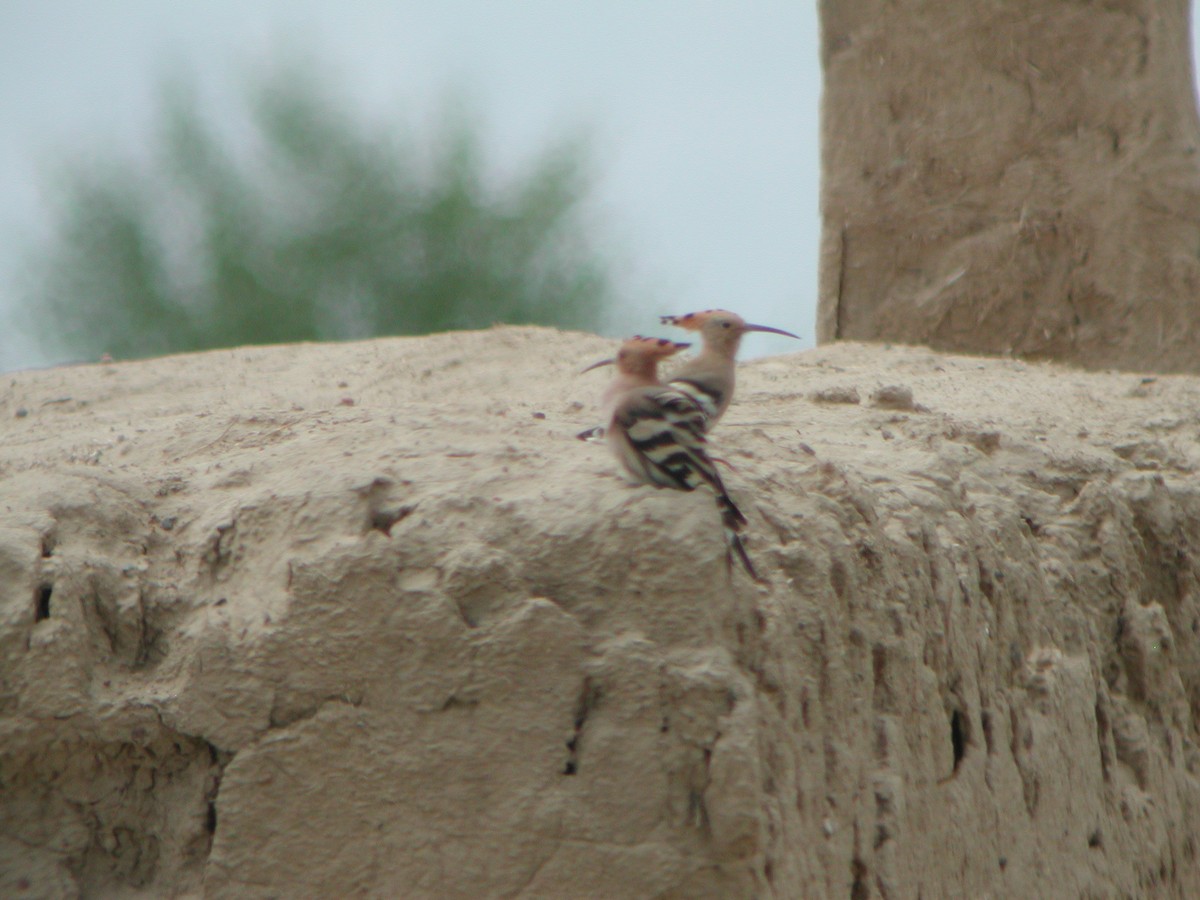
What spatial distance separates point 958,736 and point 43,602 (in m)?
1.85

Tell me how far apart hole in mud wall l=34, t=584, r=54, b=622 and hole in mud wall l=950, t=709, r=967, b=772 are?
1.80m

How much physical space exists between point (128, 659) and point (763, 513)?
3.96 feet

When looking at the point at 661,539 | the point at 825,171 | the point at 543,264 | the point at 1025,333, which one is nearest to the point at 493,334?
the point at 825,171

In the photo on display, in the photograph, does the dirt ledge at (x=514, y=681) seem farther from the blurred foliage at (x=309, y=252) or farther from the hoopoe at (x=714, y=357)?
the blurred foliage at (x=309, y=252)

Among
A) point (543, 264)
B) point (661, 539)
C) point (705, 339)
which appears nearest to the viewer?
point (661, 539)

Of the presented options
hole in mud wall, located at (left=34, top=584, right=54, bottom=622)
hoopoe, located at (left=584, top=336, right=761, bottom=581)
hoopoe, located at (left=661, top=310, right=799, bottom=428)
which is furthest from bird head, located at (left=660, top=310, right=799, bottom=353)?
hole in mud wall, located at (left=34, top=584, right=54, bottom=622)

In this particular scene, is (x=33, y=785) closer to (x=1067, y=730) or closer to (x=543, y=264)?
(x=1067, y=730)

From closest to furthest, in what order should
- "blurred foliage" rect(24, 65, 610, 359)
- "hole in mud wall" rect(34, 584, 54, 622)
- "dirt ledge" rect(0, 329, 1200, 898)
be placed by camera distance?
"dirt ledge" rect(0, 329, 1200, 898), "hole in mud wall" rect(34, 584, 54, 622), "blurred foliage" rect(24, 65, 610, 359)

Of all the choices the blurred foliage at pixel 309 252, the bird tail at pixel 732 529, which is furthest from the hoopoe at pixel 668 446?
the blurred foliage at pixel 309 252

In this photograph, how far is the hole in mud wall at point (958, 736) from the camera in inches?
117

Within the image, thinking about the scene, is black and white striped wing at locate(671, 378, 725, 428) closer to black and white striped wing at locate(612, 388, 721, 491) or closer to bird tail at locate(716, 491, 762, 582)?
black and white striped wing at locate(612, 388, 721, 491)

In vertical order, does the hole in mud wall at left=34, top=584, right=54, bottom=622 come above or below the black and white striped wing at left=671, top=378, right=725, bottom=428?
below

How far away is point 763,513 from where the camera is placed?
105 inches

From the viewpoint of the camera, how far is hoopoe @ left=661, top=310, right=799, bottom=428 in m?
3.40
